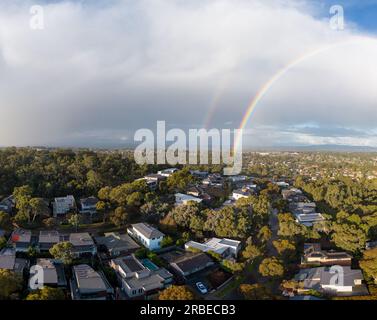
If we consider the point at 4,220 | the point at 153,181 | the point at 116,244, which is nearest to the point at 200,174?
the point at 153,181

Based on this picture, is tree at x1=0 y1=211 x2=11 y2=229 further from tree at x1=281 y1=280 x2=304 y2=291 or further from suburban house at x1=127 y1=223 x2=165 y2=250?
tree at x1=281 y1=280 x2=304 y2=291

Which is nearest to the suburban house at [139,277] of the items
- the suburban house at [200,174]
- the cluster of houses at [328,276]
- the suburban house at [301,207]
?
the cluster of houses at [328,276]

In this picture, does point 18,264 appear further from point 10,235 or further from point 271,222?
point 271,222

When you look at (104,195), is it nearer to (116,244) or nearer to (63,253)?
(116,244)

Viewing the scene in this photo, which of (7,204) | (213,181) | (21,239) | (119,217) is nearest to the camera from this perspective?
(21,239)

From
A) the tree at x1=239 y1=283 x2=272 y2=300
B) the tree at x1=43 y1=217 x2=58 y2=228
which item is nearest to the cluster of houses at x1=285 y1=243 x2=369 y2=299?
the tree at x1=239 y1=283 x2=272 y2=300

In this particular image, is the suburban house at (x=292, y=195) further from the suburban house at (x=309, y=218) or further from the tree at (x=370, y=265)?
the tree at (x=370, y=265)
